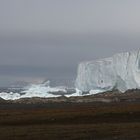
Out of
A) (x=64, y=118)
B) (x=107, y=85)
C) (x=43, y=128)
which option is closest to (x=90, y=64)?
(x=107, y=85)

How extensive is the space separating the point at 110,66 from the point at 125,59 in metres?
4.59

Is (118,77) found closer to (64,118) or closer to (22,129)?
(64,118)

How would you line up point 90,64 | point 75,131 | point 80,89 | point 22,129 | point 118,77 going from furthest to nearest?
point 80,89
point 90,64
point 118,77
point 22,129
point 75,131

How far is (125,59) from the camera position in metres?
113

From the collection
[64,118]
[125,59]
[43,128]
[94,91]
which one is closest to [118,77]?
[125,59]

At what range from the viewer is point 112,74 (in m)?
116

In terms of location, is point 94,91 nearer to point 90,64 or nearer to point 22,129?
point 90,64

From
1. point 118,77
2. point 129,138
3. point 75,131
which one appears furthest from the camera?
point 118,77

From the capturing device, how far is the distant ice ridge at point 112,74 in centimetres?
10956

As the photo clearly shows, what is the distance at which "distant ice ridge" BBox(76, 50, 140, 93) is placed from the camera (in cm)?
10956

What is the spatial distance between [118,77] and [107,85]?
9.09 m

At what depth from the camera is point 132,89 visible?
116 metres

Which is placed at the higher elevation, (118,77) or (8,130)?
(118,77)

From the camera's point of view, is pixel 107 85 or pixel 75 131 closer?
pixel 75 131
